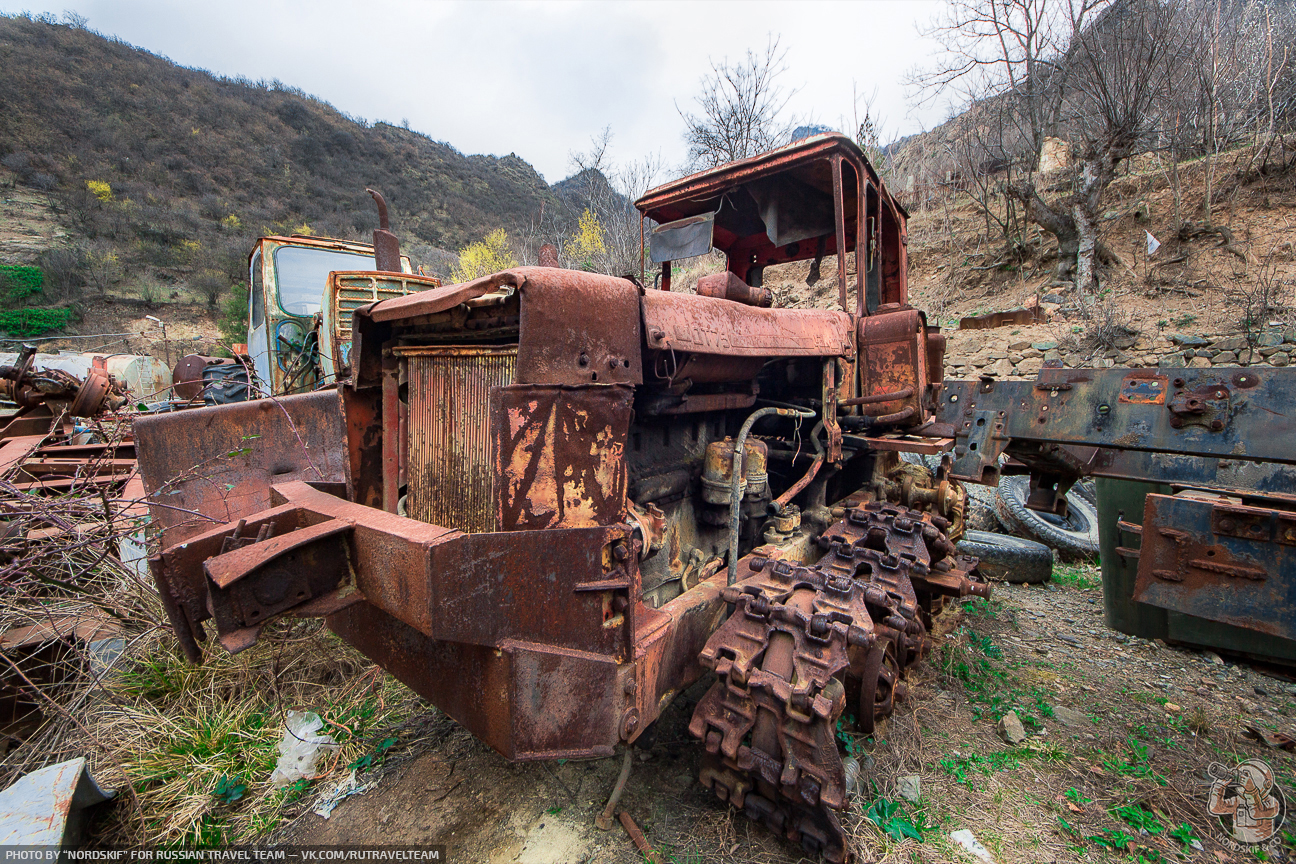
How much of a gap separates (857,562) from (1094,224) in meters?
10.8

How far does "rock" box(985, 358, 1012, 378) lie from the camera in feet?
28.8

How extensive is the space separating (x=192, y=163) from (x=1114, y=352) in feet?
149

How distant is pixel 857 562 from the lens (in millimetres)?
2289

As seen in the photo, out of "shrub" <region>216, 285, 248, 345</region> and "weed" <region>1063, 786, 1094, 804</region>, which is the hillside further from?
"weed" <region>1063, 786, 1094, 804</region>

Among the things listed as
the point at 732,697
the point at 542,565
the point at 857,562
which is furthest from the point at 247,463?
the point at 857,562

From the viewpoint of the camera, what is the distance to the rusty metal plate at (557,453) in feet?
4.68

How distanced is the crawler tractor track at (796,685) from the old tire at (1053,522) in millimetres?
3695

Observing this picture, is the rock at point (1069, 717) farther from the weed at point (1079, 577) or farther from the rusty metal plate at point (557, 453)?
the rusty metal plate at point (557, 453)

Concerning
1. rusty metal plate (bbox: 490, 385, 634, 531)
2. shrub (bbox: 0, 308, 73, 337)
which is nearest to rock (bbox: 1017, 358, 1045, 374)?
rusty metal plate (bbox: 490, 385, 634, 531)

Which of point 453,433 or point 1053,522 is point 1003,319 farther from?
point 453,433

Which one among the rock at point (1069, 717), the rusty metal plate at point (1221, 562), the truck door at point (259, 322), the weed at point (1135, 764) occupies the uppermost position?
the truck door at point (259, 322)

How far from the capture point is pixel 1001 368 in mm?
8898

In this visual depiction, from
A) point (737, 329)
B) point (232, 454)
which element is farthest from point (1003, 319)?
point (232, 454)

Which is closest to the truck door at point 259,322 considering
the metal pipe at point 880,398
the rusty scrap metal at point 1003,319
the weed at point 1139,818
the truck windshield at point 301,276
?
the truck windshield at point 301,276
